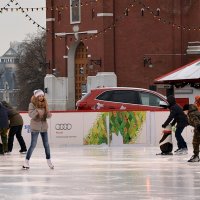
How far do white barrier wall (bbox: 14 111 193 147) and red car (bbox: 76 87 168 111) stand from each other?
342 centimetres

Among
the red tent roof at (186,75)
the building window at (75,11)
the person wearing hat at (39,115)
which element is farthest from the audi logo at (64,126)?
the building window at (75,11)

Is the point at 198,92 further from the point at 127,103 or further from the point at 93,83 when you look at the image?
the point at 93,83

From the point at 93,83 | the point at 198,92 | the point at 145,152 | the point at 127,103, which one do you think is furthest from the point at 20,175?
the point at 93,83

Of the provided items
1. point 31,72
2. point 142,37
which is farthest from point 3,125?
point 31,72

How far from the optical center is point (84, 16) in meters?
68.3

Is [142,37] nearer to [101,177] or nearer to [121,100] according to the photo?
[121,100]

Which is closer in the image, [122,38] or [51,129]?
[51,129]

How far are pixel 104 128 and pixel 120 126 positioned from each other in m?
0.55

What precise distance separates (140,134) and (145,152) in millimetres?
5978

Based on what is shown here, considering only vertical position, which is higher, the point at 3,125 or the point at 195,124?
the point at 195,124

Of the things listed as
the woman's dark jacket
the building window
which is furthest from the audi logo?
the building window

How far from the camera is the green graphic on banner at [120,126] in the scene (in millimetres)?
37156

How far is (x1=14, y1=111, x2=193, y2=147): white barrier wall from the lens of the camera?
37.2 meters

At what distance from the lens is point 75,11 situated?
227 feet
